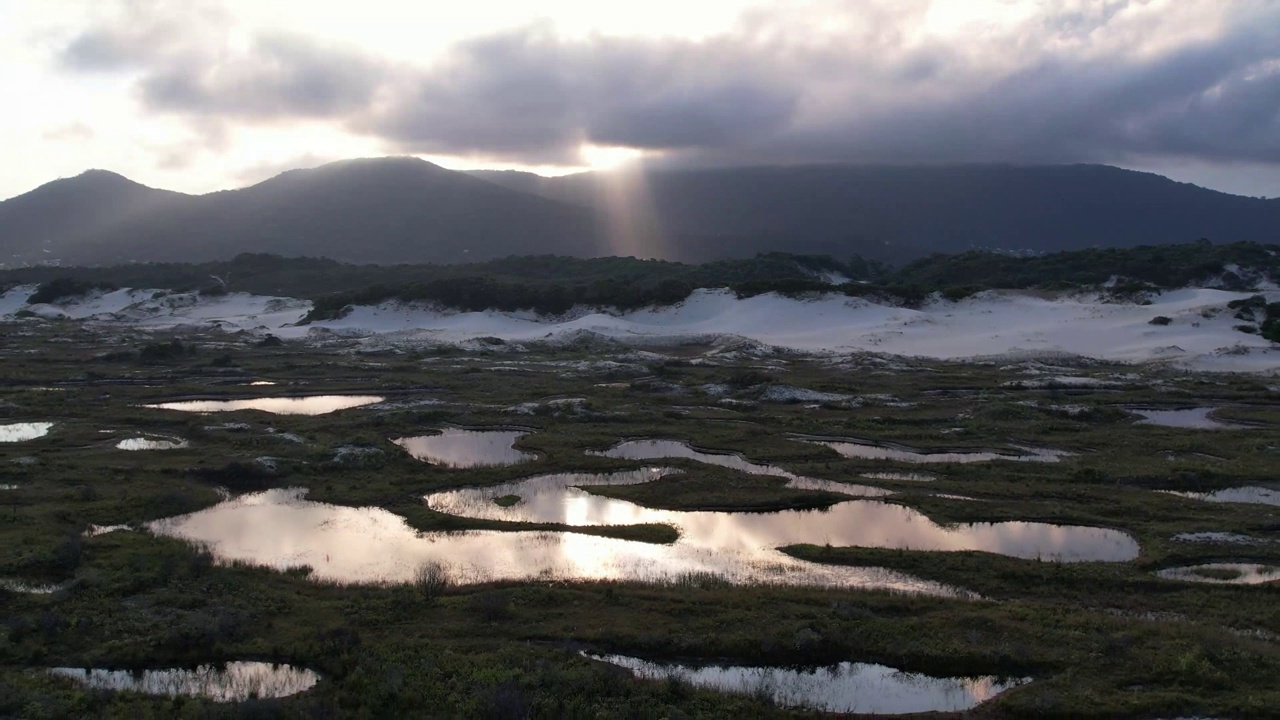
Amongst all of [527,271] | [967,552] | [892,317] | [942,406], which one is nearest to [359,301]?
[527,271]

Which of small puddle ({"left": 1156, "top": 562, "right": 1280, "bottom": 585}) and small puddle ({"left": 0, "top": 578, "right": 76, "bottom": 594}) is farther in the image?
small puddle ({"left": 1156, "top": 562, "right": 1280, "bottom": 585})

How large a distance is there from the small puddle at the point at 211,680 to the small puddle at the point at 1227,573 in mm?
18035

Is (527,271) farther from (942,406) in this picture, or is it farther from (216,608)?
(216,608)

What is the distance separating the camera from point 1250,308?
229ft

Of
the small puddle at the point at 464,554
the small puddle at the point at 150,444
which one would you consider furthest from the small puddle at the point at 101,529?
the small puddle at the point at 150,444

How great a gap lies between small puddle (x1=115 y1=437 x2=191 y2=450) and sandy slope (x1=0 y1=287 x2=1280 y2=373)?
43.9 metres

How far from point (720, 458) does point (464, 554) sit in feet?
44.7

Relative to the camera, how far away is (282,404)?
43.2 meters

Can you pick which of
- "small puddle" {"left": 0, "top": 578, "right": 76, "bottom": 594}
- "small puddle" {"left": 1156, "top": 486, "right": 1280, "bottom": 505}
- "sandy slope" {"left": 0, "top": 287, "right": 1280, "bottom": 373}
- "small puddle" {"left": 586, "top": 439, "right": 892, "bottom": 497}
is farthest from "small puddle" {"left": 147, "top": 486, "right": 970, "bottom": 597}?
"sandy slope" {"left": 0, "top": 287, "right": 1280, "bottom": 373}

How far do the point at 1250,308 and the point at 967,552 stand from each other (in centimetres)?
6840

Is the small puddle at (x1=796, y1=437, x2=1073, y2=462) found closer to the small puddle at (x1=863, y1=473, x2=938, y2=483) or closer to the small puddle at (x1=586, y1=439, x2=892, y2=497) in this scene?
the small puddle at (x1=863, y1=473, x2=938, y2=483)

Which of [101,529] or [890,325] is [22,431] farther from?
[890,325]

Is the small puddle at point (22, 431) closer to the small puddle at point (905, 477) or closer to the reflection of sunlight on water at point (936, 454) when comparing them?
the reflection of sunlight on water at point (936, 454)

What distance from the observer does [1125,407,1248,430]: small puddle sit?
122ft
